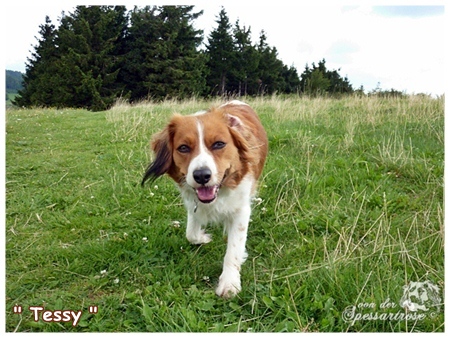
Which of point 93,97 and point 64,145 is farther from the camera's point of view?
point 93,97

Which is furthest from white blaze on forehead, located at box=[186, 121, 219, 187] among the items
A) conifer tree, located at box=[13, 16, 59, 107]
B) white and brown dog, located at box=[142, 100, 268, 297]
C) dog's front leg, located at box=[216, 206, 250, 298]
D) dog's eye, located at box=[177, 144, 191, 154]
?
conifer tree, located at box=[13, 16, 59, 107]

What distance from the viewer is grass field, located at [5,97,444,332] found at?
232 centimetres

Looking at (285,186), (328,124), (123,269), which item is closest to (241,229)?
(123,269)

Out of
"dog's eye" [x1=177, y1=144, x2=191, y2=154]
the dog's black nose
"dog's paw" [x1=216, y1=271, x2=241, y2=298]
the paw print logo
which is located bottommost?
"dog's paw" [x1=216, y1=271, x2=241, y2=298]

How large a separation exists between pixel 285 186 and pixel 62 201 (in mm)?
2696

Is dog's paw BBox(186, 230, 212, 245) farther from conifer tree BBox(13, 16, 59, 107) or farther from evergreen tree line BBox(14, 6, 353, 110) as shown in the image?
conifer tree BBox(13, 16, 59, 107)

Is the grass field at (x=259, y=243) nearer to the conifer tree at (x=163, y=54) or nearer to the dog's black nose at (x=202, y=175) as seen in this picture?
the dog's black nose at (x=202, y=175)

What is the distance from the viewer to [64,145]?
7.09 metres

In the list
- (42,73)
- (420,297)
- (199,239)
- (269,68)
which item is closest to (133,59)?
(42,73)

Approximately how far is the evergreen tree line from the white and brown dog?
19.5 metres

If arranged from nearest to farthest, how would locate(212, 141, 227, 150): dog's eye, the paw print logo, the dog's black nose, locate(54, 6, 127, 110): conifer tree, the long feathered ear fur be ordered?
1. the paw print logo
2. the dog's black nose
3. locate(212, 141, 227, 150): dog's eye
4. the long feathered ear fur
5. locate(54, 6, 127, 110): conifer tree
